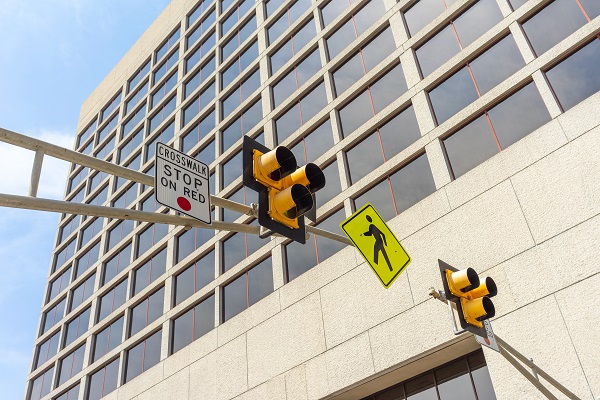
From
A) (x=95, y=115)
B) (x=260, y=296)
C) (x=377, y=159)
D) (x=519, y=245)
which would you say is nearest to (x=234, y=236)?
(x=260, y=296)

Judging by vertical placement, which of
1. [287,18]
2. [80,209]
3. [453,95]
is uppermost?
[287,18]

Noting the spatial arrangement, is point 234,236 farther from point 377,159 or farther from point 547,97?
point 547,97

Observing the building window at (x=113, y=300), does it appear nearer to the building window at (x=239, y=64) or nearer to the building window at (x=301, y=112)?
the building window at (x=239, y=64)

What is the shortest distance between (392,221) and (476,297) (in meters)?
11.4

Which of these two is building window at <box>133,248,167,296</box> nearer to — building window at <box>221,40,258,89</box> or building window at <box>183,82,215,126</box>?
building window at <box>183,82,215,126</box>

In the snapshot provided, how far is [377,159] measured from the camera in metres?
20.6

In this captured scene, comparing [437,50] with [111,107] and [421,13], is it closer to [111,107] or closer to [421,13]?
[421,13]

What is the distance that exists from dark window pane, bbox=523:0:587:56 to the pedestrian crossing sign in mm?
11694

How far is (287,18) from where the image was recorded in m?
29.3

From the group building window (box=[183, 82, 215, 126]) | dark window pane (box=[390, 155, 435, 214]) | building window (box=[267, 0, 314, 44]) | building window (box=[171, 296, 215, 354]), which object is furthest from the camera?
building window (box=[183, 82, 215, 126])

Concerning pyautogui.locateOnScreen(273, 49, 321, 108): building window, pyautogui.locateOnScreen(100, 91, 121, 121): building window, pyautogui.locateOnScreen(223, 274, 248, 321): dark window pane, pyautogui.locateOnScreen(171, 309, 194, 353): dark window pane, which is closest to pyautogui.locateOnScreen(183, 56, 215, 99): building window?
pyautogui.locateOnScreen(273, 49, 321, 108): building window

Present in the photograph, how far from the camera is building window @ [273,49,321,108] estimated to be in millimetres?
25812

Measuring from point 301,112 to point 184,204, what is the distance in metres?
19.2

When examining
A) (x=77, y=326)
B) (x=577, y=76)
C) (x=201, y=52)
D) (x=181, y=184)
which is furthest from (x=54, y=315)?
(x=181, y=184)
